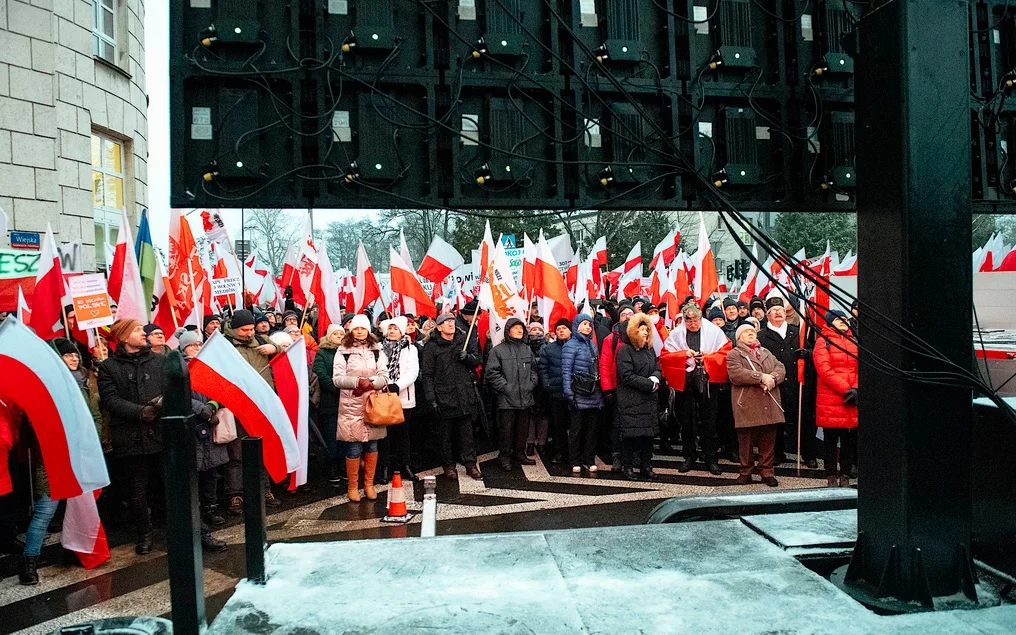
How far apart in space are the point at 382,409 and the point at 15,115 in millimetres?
10209

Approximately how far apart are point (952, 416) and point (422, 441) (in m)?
8.81

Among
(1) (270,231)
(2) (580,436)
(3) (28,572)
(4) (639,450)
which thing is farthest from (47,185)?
(1) (270,231)

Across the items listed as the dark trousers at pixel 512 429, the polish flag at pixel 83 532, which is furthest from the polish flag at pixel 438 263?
the polish flag at pixel 83 532

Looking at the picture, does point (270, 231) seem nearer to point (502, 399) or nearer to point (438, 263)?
point (438, 263)

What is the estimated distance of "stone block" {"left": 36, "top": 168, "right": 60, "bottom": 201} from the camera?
14828 mm

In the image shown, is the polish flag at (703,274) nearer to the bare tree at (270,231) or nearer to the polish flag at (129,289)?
the polish flag at (129,289)

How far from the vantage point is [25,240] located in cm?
1366

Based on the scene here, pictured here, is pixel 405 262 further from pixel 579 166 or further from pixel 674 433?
pixel 579 166

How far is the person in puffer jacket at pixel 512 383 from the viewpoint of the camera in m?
10.9

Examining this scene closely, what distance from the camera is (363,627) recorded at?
2764mm

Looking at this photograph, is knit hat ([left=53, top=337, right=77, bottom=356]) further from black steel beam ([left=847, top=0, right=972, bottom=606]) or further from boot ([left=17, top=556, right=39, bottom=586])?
black steel beam ([left=847, top=0, right=972, bottom=606])

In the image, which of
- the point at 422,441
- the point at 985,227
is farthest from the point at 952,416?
the point at 985,227

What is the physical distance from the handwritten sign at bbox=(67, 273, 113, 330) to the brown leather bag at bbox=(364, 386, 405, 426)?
2.96 metres

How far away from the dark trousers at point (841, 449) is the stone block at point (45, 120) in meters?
14.4
